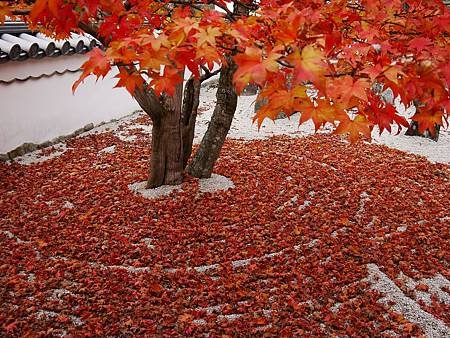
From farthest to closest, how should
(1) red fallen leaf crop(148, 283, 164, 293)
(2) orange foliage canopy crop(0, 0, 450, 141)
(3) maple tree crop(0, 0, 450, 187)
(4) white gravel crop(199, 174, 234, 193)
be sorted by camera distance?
(4) white gravel crop(199, 174, 234, 193), (1) red fallen leaf crop(148, 283, 164, 293), (3) maple tree crop(0, 0, 450, 187), (2) orange foliage canopy crop(0, 0, 450, 141)

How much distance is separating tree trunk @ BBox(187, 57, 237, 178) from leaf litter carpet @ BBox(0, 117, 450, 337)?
0.32m

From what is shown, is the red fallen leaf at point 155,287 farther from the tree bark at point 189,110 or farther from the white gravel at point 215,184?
the tree bark at point 189,110

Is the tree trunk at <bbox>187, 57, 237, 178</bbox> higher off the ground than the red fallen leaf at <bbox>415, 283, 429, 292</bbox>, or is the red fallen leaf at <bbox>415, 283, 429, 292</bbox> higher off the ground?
the tree trunk at <bbox>187, 57, 237, 178</bbox>

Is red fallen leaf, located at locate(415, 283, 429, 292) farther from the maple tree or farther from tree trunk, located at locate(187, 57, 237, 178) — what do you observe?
tree trunk, located at locate(187, 57, 237, 178)

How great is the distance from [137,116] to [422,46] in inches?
361

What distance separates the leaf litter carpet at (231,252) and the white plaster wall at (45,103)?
90 centimetres

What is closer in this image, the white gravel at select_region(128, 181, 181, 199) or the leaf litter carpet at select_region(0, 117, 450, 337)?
the leaf litter carpet at select_region(0, 117, 450, 337)

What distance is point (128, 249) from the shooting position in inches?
178

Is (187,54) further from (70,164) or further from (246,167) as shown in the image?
(70,164)

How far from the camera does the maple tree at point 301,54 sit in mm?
2217

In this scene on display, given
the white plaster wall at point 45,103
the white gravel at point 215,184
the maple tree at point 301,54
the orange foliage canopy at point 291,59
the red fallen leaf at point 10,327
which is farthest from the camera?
the white plaster wall at point 45,103

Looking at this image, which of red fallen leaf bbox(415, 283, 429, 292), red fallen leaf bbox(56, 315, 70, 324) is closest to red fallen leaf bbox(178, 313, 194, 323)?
red fallen leaf bbox(56, 315, 70, 324)

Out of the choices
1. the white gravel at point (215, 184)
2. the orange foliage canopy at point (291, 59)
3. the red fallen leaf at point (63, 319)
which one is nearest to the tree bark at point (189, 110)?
the white gravel at point (215, 184)

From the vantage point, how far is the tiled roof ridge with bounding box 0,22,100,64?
7172 mm
